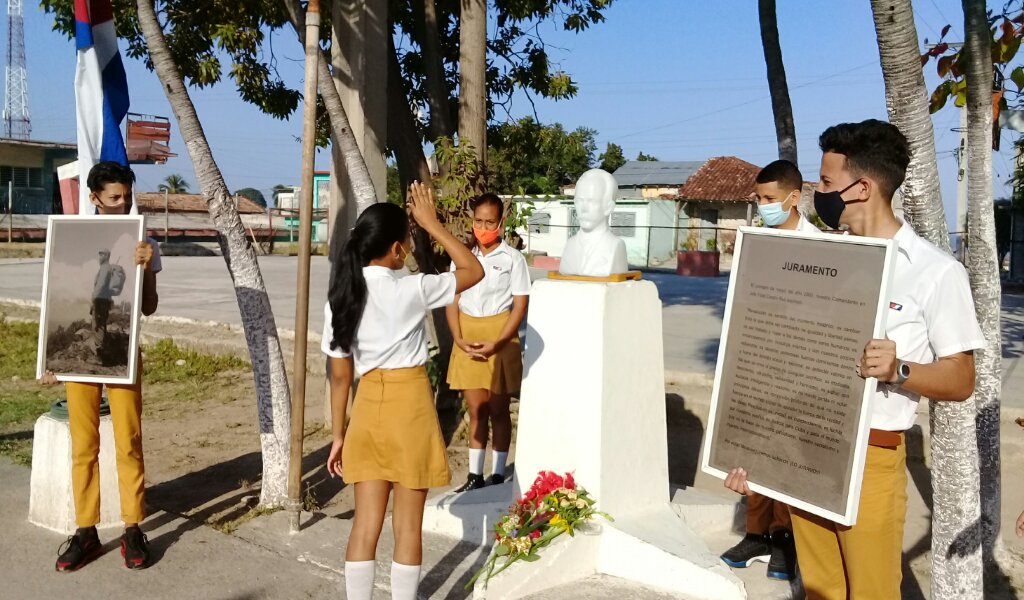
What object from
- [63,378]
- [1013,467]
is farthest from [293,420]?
[1013,467]

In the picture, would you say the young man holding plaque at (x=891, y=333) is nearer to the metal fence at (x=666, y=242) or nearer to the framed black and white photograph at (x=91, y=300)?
the framed black and white photograph at (x=91, y=300)

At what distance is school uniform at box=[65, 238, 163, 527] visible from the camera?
456cm

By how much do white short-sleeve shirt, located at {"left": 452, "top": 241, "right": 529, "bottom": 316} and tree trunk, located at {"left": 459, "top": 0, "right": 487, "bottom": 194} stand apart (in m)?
1.62

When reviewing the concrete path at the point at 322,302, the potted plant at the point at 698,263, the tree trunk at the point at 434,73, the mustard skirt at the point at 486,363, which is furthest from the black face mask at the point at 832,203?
the potted plant at the point at 698,263

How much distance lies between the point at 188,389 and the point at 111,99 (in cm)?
503

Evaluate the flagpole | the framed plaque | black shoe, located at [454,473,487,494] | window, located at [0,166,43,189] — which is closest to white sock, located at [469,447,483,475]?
black shoe, located at [454,473,487,494]

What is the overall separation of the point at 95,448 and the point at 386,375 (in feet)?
6.24

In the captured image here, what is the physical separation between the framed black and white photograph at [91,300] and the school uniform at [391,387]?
144 centimetres

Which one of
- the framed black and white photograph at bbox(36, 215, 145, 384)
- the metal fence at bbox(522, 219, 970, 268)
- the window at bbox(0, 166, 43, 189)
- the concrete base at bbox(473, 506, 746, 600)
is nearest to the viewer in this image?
the concrete base at bbox(473, 506, 746, 600)

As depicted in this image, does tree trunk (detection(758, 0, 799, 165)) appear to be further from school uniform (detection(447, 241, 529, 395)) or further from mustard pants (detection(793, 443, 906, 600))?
mustard pants (detection(793, 443, 906, 600))

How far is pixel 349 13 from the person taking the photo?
6832 millimetres

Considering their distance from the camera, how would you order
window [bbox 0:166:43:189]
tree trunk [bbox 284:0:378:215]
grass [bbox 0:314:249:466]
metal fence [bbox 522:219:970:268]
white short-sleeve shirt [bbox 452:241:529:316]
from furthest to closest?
window [bbox 0:166:43:189], metal fence [bbox 522:219:970:268], grass [bbox 0:314:249:466], white short-sleeve shirt [bbox 452:241:529:316], tree trunk [bbox 284:0:378:215]

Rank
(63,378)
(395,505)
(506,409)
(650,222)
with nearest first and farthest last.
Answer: (395,505) < (63,378) < (506,409) < (650,222)

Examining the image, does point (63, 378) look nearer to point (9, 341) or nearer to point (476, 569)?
point (476, 569)
